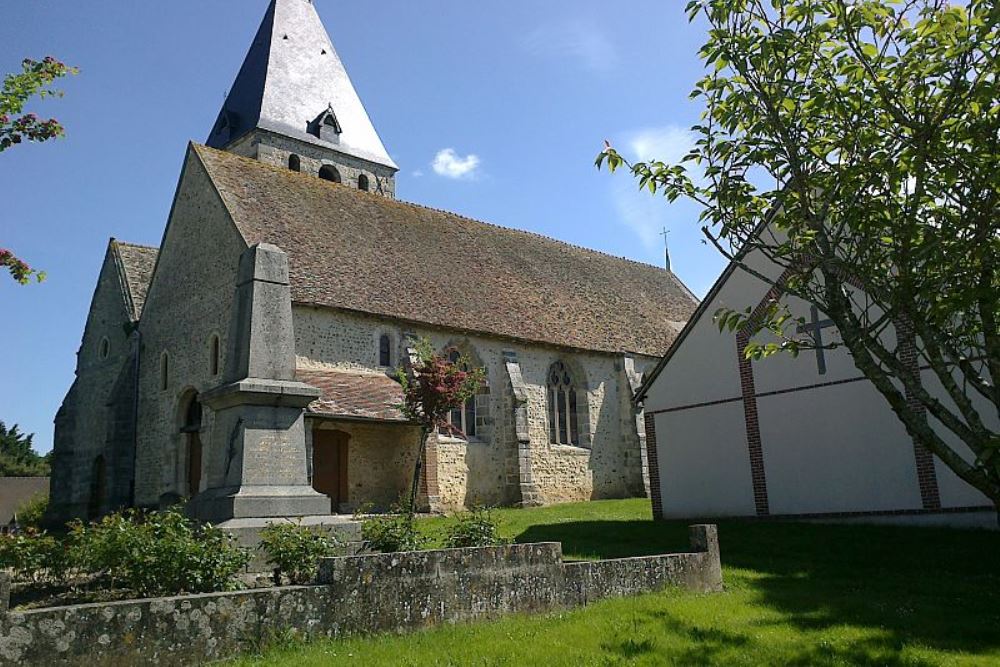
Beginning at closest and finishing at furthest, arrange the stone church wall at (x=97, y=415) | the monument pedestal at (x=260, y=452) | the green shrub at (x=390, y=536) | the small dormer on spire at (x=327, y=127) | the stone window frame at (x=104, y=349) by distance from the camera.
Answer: the green shrub at (x=390, y=536), the monument pedestal at (x=260, y=452), the stone church wall at (x=97, y=415), the stone window frame at (x=104, y=349), the small dormer on spire at (x=327, y=127)

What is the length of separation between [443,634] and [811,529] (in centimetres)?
882

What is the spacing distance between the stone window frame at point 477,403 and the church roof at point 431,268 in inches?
23.9

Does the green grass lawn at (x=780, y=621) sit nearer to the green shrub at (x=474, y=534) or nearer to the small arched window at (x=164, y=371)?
the green shrub at (x=474, y=534)

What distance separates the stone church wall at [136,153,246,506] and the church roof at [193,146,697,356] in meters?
0.77

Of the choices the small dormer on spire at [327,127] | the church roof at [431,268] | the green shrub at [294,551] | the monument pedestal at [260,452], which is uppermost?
the small dormer on spire at [327,127]

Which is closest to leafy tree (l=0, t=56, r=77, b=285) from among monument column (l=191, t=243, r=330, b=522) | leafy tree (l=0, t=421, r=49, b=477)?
monument column (l=191, t=243, r=330, b=522)

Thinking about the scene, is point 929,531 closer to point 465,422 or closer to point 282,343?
point 282,343

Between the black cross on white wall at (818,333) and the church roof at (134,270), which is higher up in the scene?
the church roof at (134,270)

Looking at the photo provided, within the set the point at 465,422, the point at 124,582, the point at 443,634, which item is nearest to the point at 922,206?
the point at 443,634

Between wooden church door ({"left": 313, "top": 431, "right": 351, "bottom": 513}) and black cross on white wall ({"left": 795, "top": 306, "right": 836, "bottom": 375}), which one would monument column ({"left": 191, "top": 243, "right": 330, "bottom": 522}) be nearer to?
black cross on white wall ({"left": 795, "top": 306, "right": 836, "bottom": 375})

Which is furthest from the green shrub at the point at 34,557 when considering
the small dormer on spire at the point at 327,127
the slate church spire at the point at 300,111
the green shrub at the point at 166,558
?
the small dormer on spire at the point at 327,127

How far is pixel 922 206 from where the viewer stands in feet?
24.9

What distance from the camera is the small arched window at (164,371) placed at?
20641mm

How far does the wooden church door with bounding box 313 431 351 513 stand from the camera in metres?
18.6
